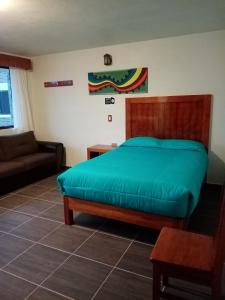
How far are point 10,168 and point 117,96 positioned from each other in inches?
85.4

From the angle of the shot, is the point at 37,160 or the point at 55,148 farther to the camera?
the point at 55,148

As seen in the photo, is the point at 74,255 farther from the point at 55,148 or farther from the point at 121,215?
the point at 55,148

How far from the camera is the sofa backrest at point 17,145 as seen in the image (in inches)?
163

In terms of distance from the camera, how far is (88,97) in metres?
4.47

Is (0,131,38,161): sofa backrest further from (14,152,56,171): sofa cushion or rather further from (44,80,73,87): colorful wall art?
(44,80,73,87): colorful wall art

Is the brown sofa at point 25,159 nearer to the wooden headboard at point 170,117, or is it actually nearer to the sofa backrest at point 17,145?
the sofa backrest at point 17,145

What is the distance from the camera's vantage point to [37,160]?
419 cm

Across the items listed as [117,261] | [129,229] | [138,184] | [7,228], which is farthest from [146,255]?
[7,228]

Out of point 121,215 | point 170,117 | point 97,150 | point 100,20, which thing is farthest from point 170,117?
point 121,215

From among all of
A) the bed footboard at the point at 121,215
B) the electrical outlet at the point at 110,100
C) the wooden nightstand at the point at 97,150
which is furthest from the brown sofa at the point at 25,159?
the bed footboard at the point at 121,215

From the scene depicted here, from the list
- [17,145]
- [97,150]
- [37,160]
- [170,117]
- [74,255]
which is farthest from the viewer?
[17,145]

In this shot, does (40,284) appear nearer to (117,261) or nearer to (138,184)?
(117,261)

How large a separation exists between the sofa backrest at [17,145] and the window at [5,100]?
1.30 ft

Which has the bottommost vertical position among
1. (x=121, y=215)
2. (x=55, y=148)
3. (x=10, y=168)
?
(x=121, y=215)
